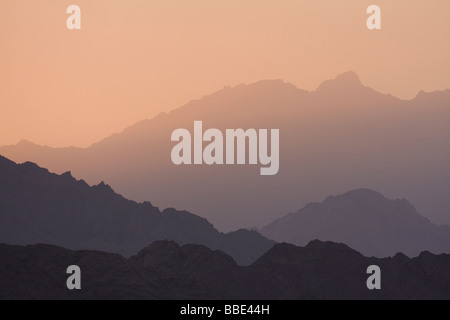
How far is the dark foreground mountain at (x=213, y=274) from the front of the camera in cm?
10912

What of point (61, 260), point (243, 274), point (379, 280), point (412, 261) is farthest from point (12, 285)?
point (412, 261)

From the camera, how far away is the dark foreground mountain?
358 ft

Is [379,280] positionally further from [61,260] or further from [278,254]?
[61,260]

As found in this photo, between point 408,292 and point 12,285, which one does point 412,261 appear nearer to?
point 408,292

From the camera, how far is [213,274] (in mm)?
122062
